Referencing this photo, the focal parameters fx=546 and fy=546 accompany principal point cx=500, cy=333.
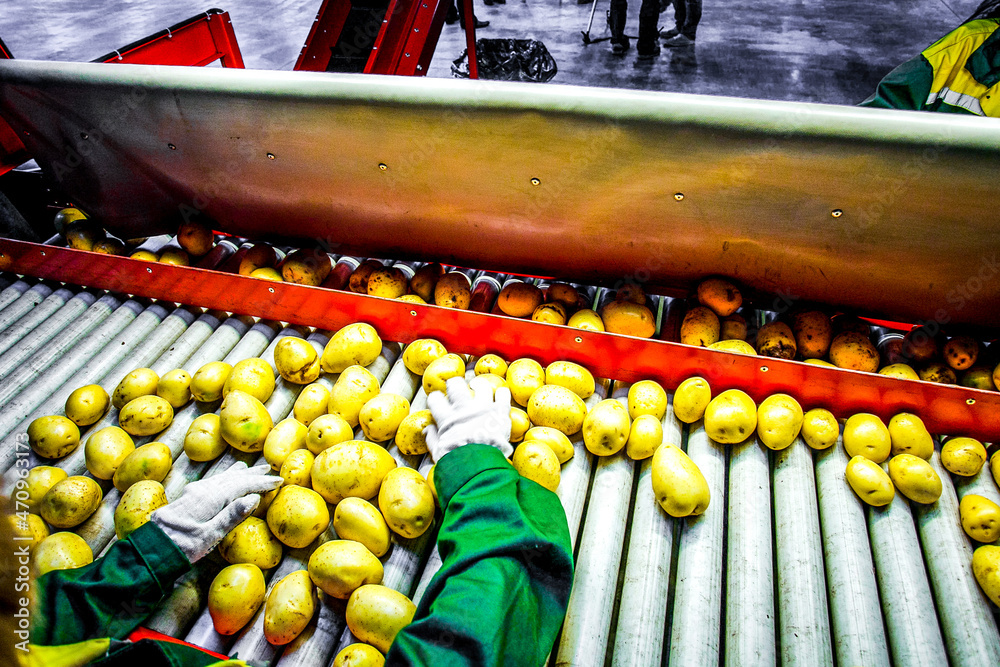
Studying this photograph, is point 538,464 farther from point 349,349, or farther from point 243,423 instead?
point 243,423

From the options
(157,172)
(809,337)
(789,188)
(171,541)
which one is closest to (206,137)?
(157,172)

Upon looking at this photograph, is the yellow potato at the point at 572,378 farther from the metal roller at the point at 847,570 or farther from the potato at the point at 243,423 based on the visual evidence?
the potato at the point at 243,423

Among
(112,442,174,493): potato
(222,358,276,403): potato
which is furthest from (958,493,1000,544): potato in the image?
(112,442,174,493): potato

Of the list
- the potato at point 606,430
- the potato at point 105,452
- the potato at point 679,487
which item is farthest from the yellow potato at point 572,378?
the potato at point 105,452

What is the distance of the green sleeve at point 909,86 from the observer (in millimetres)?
3840

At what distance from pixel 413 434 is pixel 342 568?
22.8 inches

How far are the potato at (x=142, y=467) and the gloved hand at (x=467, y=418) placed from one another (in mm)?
1064

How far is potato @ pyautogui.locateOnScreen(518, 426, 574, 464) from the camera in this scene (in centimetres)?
217

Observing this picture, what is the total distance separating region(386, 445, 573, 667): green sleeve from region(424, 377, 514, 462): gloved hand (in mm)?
97

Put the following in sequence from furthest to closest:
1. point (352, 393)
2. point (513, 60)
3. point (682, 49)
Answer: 1. point (682, 49)
2. point (513, 60)
3. point (352, 393)

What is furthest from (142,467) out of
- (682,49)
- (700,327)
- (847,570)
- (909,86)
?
(682,49)

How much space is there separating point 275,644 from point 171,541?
0.48 meters

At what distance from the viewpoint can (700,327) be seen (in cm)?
260

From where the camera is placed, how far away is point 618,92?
2262mm
